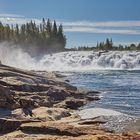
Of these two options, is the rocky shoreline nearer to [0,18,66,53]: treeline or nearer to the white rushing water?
the white rushing water

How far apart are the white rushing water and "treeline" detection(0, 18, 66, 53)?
2207 cm

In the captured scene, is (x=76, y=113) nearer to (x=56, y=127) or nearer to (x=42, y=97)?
(x=42, y=97)

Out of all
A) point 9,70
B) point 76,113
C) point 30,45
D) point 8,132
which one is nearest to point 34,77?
point 9,70

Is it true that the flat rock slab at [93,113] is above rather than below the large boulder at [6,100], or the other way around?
below

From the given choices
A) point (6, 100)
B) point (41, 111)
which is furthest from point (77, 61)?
point (41, 111)

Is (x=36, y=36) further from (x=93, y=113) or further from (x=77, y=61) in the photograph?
(x=93, y=113)

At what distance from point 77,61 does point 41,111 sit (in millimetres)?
75882

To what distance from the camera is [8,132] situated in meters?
23.3

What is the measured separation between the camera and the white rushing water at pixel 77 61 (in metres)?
96.9

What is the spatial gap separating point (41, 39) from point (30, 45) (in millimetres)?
4287

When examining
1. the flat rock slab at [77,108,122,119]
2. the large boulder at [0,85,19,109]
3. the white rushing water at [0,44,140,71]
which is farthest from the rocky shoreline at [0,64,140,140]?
the white rushing water at [0,44,140,71]

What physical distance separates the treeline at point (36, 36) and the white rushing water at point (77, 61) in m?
22.1

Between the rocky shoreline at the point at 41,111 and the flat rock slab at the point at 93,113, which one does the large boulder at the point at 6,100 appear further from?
the flat rock slab at the point at 93,113

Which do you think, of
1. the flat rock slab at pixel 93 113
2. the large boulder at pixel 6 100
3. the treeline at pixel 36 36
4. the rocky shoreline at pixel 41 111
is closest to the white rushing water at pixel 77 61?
the treeline at pixel 36 36
